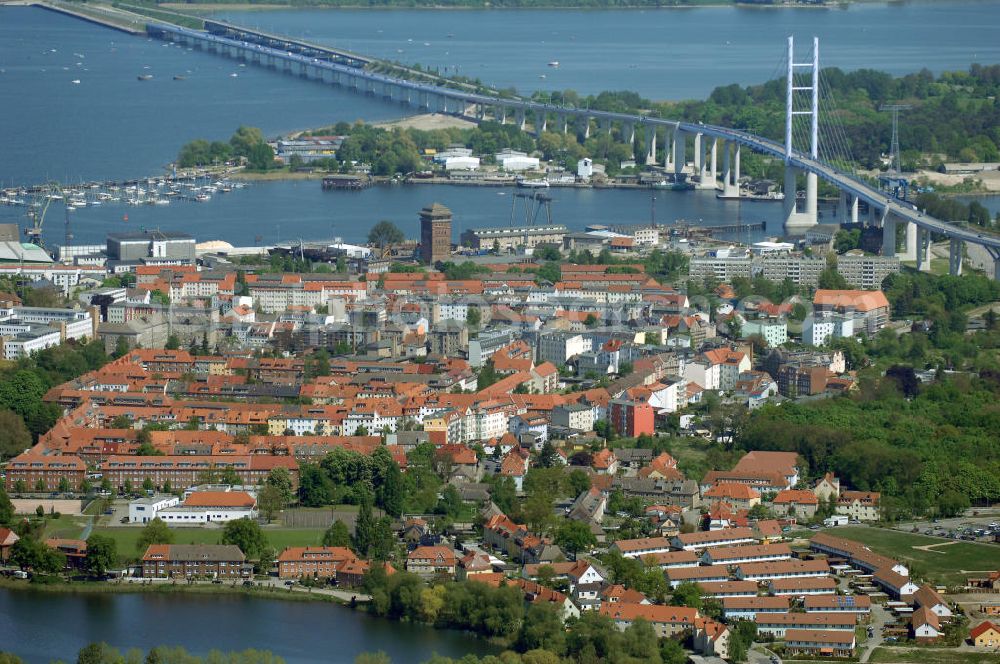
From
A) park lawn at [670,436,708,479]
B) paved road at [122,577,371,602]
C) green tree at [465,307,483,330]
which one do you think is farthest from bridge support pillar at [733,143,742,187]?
paved road at [122,577,371,602]

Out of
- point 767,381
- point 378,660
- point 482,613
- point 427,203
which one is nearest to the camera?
point 378,660

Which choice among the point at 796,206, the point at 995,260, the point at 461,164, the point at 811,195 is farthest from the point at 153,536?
the point at 461,164

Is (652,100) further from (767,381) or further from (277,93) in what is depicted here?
(767,381)

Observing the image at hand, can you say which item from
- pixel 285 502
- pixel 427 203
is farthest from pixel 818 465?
pixel 427 203

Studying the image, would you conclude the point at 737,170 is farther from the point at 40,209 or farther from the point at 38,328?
the point at 38,328

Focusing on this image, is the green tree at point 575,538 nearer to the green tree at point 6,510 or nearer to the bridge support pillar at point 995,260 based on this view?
the green tree at point 6,510

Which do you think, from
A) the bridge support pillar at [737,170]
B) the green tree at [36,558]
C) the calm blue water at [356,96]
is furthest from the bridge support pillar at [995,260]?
the green tree at [36,558]

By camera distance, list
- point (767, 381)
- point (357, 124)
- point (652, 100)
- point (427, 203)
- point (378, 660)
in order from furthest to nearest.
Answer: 1. point (652, 100)
2. point (357, 124)
3. point (427, 203)
4. point (767, 381)
5. point (378, 660)
